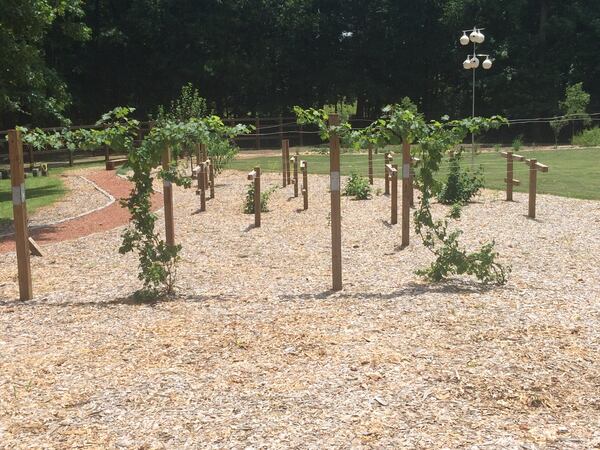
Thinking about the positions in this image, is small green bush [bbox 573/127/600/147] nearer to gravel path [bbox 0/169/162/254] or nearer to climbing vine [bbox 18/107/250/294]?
gravel path [bbox 0/169/162/254]

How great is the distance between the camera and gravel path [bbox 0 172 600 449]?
12.4ft

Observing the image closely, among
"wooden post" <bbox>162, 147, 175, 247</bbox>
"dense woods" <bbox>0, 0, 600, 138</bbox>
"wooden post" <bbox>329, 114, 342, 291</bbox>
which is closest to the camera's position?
"wooden post" <bbox>329, 114, 342, 291</bbox>

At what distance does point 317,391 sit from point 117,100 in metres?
40.6

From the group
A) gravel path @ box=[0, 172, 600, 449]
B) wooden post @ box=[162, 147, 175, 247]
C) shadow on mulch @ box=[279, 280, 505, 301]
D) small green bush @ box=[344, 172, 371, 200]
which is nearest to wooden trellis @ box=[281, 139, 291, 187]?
small green bush @ box=[344, 172, 371, 200]

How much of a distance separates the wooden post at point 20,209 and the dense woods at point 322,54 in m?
29.5

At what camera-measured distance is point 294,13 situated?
43.2 m

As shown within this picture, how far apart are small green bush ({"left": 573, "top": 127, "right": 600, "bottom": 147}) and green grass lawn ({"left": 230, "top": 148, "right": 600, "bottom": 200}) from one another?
331 cm

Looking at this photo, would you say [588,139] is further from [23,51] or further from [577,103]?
[23,51]

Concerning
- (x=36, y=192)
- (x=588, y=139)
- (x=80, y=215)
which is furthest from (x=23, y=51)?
(x=588, y=139)

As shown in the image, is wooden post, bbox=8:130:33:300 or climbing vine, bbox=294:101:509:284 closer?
Result: wooden post, bbox=8:130:33:300

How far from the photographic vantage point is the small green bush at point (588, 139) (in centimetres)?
3294

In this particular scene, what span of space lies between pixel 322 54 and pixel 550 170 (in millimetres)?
27087

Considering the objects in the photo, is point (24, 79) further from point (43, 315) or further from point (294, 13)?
point (294, 13)

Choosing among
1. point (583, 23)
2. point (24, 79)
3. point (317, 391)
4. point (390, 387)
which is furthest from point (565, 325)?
point (583, 23)
